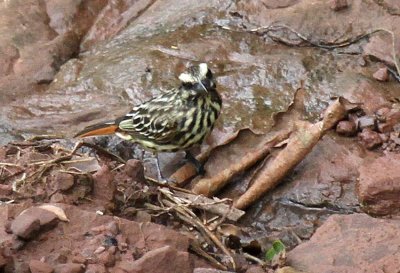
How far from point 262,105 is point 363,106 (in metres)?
0.85

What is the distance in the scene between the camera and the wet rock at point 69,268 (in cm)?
434

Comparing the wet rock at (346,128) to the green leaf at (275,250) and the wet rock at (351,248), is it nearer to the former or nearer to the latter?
the wet rock at (351,248)

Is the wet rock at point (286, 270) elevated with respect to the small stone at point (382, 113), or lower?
elevated

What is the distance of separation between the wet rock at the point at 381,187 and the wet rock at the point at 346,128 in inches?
24.5

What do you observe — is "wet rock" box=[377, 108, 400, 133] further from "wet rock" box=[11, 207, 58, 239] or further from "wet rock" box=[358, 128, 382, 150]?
"wet rock" box=[11, 207, 58, 239]

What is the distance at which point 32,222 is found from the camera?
4582mm

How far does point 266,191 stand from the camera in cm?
648

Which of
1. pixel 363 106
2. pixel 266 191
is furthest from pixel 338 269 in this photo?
pixel 363 106

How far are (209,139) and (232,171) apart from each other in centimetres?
68

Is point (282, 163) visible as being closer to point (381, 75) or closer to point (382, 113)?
point (382, 113)

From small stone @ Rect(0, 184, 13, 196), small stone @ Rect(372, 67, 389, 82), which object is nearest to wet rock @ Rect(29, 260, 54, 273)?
small stone @ Rect(0, 184, 13, 196)

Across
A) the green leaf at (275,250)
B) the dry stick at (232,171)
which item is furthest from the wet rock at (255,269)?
the dry stick at (232,171)

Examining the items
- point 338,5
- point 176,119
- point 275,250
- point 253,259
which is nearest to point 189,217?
point 253,259

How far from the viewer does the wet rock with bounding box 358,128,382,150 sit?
21.8 feet
